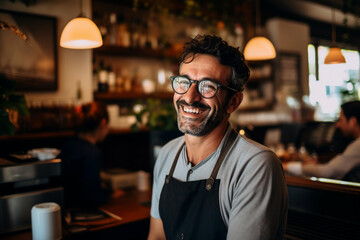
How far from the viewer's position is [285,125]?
5293 mm

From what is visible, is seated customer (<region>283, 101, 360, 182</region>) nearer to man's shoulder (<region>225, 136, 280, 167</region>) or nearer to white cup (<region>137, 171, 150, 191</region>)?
white cup (<region>137, 171, 150, 191</region>)

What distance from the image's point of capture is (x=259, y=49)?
3.62 metres

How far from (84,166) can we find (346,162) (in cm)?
209

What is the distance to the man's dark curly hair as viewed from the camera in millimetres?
1576

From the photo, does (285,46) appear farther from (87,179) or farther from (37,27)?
(87,179)

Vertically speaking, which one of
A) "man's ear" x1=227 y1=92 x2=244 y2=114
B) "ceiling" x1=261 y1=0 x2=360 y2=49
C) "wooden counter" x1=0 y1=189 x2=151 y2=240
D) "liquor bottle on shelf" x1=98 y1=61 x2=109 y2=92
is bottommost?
"wooden counter" x1=0 y1=189 x2=151 y2=240

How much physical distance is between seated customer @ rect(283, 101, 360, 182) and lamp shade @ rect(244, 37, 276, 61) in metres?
0.94

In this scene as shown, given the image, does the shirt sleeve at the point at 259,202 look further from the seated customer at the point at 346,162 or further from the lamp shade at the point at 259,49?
the lamp shade at the point at 259,49

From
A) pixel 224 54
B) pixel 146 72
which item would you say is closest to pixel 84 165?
pixel 224 54

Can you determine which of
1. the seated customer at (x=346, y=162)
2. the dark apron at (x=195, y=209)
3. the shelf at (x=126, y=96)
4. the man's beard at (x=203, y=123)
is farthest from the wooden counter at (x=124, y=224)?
the shelf at (x=126, y=96)

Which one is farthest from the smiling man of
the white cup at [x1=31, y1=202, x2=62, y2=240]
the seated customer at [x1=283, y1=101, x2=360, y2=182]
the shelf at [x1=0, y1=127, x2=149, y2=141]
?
the shelf at [x1=0, y1=127, x2=149, y2=141]

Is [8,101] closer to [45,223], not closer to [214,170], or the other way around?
[45,223]

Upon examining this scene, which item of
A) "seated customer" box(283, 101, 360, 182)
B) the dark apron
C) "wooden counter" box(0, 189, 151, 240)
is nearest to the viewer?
the dark apron

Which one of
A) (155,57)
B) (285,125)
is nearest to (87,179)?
(155,57)
